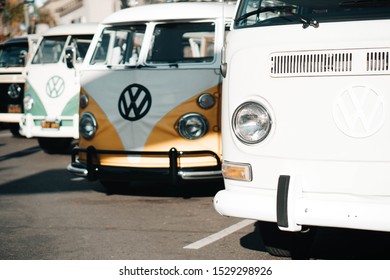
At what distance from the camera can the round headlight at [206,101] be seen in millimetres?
8570

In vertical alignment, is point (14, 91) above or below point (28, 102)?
below

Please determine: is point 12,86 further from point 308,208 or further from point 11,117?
point 308,208

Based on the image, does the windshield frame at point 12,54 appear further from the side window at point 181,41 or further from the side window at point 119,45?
the side window at point 181,41

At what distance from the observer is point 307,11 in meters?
5.57

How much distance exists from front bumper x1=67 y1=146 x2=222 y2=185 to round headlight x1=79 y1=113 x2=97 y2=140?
0.18m

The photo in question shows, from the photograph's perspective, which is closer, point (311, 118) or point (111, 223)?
point (311, 118)

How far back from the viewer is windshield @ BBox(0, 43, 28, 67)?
16.6 meters

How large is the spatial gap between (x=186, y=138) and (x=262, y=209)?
Answer: 10.9 ft

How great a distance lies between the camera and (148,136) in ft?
28.4

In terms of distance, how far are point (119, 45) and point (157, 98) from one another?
1.07 metres

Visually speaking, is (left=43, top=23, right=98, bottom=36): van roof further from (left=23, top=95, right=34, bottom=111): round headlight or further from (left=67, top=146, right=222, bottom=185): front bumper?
(left=67, top=146, right=222, bottom=185): front bumper

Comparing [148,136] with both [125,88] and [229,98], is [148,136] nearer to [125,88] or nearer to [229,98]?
[125,88]

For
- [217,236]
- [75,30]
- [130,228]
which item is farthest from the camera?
[75,30]

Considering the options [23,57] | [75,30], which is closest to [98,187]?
[75,30]
